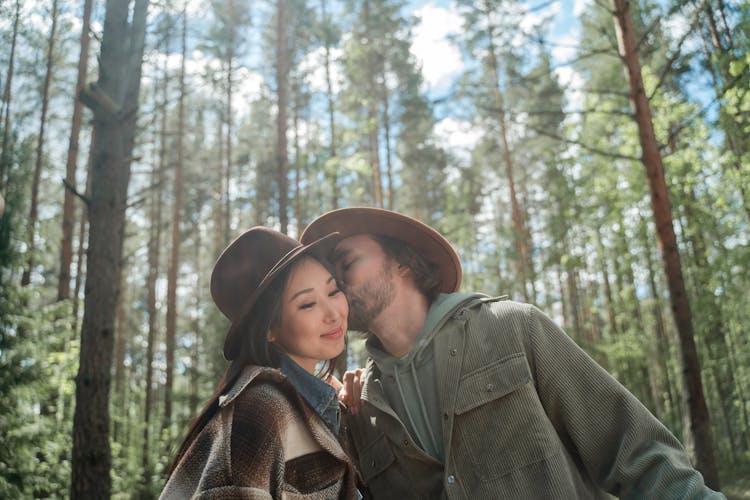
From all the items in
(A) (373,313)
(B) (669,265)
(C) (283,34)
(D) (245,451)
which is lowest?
(D) (245,451)

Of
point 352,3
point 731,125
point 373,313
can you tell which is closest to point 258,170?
point 352,3

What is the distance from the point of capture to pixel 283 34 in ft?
49.2

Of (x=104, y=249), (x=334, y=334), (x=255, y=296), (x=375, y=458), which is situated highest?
(x=104, y=249)

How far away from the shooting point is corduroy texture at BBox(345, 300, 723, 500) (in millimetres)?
2047

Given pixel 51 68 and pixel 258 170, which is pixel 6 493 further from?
pixel 258 170

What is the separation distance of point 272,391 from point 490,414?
35.9 inches

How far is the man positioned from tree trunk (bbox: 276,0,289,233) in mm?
9208

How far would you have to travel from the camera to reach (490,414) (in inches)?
87.2

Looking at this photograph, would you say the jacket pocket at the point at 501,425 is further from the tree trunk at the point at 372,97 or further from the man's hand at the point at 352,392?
the tree trunk at the point at 372,97

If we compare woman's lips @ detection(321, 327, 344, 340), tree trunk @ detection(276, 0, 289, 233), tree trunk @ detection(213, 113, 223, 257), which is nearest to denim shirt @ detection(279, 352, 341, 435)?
woman's lips @ detection(321, 327, 344, 340)

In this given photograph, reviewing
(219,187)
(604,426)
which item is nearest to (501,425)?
(604,426)

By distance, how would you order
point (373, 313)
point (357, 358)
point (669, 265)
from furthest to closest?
point (357, 358) < point (669, 265) < point (373, 313)

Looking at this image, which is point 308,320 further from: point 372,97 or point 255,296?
point 372,97

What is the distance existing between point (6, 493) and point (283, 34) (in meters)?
12.2
